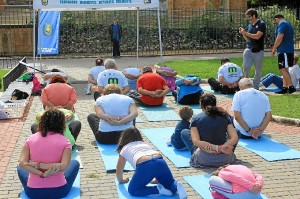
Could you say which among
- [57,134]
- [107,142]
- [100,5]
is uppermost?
[100,5]

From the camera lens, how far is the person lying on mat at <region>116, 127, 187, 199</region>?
18.9 ft

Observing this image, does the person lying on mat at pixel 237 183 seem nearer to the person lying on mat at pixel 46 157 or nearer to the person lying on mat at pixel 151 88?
the person lying on mat at pixel 46 157

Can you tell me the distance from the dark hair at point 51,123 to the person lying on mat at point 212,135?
198cm

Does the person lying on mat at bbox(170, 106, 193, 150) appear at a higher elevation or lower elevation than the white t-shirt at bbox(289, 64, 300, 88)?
lower

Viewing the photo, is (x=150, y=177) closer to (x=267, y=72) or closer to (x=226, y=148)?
(x=226, y=148)

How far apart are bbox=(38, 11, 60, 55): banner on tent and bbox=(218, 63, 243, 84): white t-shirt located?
9041 mm

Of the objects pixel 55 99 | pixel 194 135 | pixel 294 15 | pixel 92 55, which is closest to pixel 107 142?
pixel 55 99

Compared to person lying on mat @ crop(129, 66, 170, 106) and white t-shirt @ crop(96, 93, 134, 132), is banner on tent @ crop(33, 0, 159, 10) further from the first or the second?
white t-shirt @ crop(96, 93, 134, 132)

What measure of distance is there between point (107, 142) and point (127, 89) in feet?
7.35

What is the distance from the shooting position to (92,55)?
26.3 meters

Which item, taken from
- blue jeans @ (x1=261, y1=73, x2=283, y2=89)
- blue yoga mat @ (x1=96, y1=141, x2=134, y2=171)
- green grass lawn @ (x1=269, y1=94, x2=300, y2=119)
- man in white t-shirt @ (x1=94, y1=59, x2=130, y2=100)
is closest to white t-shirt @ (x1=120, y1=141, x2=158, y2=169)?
blue yoga mat @ (x1=96, y1=141, x2=134, y2=171)

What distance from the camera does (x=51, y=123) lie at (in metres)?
5.68

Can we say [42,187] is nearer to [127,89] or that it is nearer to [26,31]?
[127,89]

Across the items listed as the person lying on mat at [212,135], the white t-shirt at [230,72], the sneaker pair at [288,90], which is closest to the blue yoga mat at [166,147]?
the person lying on mat at [212,135]
